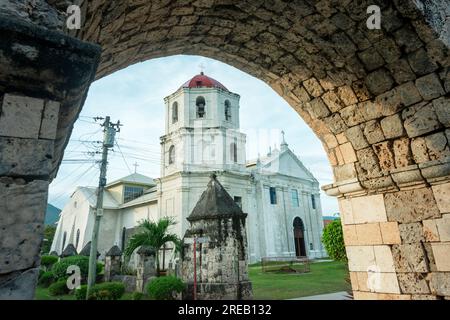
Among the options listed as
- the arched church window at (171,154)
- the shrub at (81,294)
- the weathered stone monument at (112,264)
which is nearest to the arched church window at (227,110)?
the arched church window at (171,154)

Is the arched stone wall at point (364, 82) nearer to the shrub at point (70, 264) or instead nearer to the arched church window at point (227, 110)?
the shrub at point (70, 264)

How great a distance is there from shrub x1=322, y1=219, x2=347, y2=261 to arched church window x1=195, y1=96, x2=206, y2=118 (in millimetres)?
15657

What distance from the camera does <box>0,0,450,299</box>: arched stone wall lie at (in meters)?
3.25

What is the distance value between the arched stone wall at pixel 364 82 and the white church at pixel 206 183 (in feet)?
58.7

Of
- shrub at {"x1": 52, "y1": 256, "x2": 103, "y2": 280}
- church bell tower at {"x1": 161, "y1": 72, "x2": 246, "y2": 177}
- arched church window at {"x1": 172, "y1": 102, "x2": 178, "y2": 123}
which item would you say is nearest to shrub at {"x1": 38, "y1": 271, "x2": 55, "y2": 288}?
shrub at {"x1": 52, "y1": 256, "x2": 103, "y2": 280}

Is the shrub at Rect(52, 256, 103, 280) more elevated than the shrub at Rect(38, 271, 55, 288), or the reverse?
the shrub at Rect(52, 256, 103, 280)

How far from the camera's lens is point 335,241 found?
10.2 meters

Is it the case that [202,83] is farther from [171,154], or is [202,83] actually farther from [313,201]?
[313,201]

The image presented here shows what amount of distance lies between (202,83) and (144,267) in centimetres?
1708

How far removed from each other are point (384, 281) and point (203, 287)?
6.99 meters

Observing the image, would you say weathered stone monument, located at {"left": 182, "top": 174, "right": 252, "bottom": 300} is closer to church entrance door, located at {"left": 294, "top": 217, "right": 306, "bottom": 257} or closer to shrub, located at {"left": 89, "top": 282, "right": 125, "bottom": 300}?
shrub, located at {"left": 89, "top": 282, "right": 125, "bottom": 300}

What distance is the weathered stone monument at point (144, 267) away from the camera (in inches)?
467

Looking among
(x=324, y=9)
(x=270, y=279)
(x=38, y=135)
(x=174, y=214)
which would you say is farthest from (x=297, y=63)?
(x=174, y=214)

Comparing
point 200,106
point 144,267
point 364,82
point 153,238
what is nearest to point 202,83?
point 200,106
